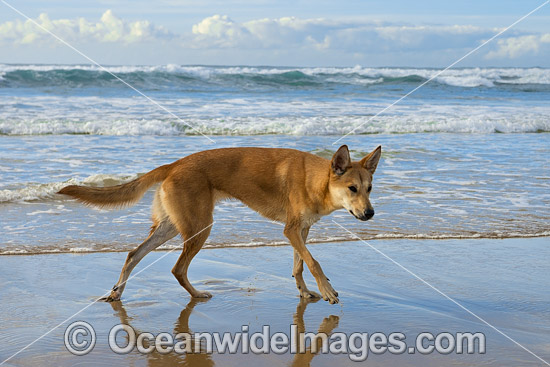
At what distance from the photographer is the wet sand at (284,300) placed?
447cm

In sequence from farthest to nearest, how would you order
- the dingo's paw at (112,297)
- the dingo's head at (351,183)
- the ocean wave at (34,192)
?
the ocean wave at (34,192) < the dingo's paw at (112,297) < the dingo's head at (351,183)

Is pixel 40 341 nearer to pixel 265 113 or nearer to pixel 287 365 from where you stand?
pixel 287 365

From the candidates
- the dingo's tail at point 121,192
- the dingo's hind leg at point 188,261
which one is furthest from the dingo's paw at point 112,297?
the dingo's tail at point 121,192

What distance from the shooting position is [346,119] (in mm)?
21547

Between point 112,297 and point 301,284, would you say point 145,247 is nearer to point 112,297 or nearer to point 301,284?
point 112,297

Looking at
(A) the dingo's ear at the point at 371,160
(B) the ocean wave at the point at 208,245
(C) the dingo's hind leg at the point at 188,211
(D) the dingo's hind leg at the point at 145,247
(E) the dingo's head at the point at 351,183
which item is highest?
(A) the dingo's ear at the point at 371,160

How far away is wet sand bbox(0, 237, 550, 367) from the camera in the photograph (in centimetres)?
447

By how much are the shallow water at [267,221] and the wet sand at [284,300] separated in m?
0.71

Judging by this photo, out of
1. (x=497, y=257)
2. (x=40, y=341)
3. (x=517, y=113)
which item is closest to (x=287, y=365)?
(x=40, y=341)

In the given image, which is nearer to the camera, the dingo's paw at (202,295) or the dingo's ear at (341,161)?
the dingo's ear at (341,161)

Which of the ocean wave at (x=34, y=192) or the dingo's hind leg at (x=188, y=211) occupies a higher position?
the dingo's hind leg at (x=188, y=211)

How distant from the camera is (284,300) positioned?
18.9ft

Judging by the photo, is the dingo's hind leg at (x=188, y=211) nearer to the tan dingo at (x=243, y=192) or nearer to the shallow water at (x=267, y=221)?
the tan dingo at (x=243, y=192)

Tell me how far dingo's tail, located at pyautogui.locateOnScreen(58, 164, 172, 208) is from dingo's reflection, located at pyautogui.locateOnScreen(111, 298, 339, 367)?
93 cm
